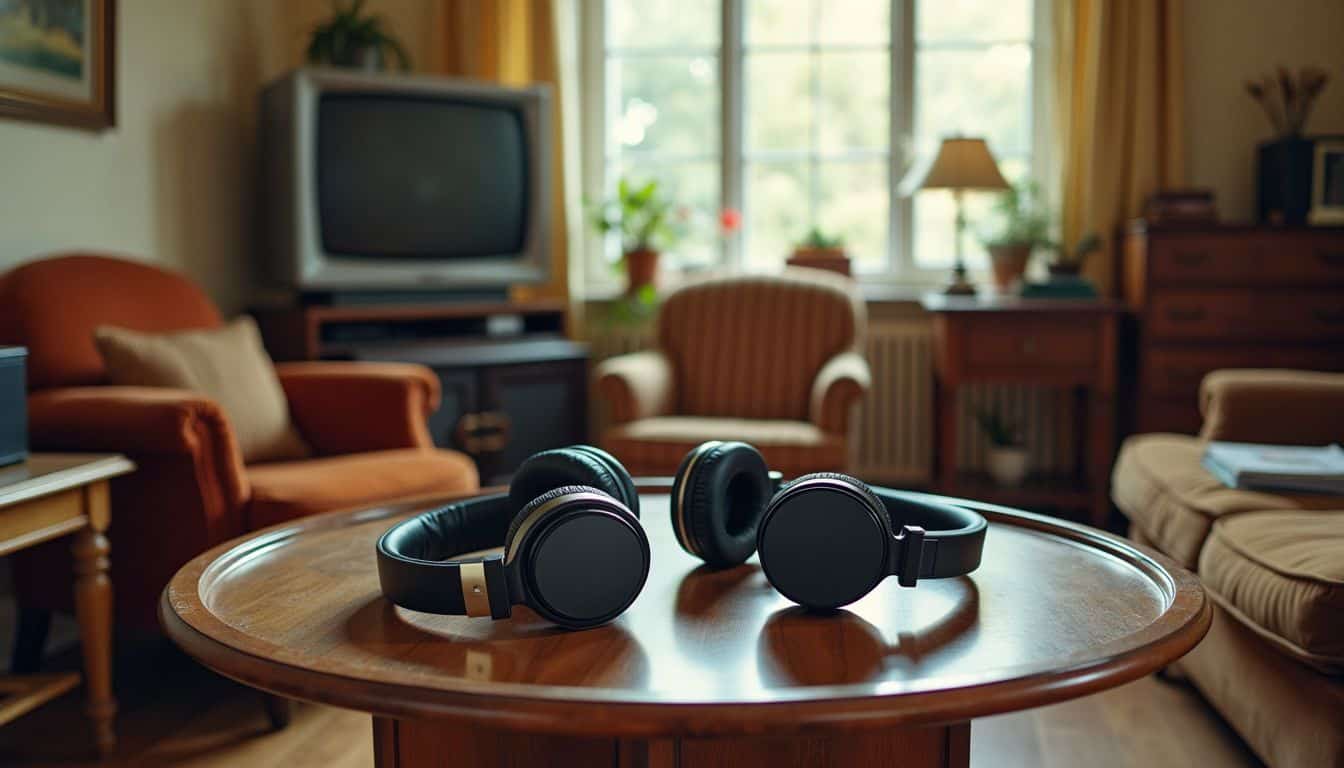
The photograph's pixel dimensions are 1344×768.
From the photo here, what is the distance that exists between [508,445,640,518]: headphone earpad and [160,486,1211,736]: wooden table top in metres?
0.11

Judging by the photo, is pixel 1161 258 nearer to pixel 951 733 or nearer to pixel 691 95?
pixel 691 95

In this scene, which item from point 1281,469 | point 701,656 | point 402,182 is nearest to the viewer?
point 701,656

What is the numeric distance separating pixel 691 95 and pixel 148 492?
2674 millimetres

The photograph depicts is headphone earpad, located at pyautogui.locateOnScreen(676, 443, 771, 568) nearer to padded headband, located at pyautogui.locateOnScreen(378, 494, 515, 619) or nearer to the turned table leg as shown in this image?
padded headband, located at pyautogui.locateOnScreen(378, 494, 515, 619)

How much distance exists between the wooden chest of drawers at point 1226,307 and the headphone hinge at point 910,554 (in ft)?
8.71

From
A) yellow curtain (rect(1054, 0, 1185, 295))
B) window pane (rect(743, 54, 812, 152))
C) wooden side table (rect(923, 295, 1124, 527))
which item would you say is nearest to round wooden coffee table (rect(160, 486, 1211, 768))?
wooden side table (rect(923, 295, 1124, 527))

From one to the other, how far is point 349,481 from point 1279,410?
1940mm

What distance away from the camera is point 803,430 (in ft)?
10.3

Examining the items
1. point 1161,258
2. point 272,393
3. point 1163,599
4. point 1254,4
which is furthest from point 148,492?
point 1254,4

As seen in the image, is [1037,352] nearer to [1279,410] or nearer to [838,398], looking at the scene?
[838,398]

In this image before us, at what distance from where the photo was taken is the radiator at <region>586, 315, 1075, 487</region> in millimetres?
4047

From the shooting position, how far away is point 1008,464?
3824mm

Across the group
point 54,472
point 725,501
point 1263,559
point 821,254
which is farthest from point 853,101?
point 725,501

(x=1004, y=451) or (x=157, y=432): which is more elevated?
(x=157, y=432)
